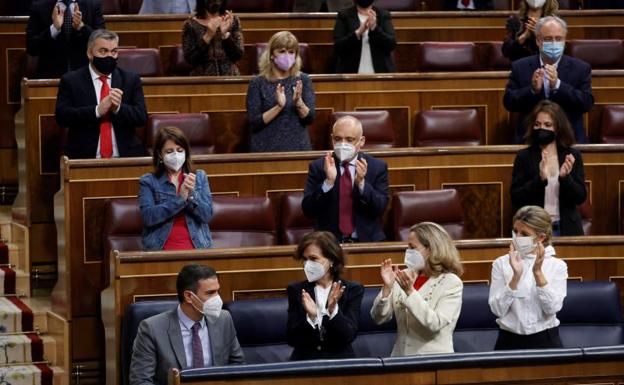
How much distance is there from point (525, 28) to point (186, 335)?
9.49 feet

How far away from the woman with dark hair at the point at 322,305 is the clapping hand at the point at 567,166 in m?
1.24

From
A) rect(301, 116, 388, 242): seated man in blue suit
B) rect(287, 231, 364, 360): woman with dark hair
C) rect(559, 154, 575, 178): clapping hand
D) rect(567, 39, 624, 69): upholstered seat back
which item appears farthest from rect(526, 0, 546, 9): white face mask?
rect(287, 231, 364, 360): woman with dark hair

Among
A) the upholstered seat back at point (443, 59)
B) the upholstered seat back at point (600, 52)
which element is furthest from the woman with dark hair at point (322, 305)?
the upholstered seat back at point (600, 52)

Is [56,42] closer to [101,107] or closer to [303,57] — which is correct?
[101,107]

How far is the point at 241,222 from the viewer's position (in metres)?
5.45

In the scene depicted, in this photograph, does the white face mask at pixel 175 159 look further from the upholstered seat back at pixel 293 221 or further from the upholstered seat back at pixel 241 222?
the upholstered seat back at pixel 293 221

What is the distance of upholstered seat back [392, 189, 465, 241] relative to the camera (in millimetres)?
5578

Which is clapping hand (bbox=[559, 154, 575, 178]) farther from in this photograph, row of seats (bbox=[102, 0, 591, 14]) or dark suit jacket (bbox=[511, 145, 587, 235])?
row of seats (bbox=[102, 0, 591, 14])

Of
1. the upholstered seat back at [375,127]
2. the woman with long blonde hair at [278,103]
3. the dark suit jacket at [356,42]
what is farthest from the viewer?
the dark suit jacket at [356,42]

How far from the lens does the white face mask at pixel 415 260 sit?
14.7ft

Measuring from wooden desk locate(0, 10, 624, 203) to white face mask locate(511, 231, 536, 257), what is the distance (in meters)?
2.75

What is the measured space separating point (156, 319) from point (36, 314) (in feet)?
4.19

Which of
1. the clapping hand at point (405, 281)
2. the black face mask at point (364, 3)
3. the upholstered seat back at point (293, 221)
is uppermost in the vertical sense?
the black face mask at point (364, 3)

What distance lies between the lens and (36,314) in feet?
18.2
